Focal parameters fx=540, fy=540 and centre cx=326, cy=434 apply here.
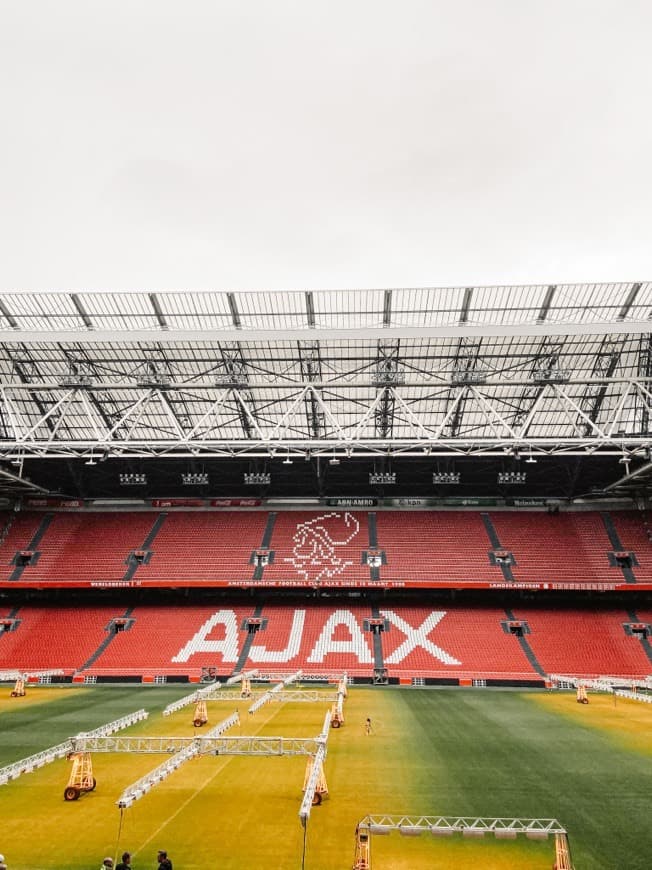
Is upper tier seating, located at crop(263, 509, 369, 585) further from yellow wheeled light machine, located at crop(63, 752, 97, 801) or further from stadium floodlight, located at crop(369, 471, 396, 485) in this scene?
yellow wheeled light machine, located at crop(63, 752, 97, 801)

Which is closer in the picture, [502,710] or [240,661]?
[502,710]

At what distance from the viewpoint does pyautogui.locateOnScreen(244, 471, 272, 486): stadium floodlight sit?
1655 inches

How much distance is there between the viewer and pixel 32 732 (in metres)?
18.0

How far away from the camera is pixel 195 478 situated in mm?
42375

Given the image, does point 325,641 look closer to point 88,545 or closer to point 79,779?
point 88,545

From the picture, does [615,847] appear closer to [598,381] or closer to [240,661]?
[598,381]

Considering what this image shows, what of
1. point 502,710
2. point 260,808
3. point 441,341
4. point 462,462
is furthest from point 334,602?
point 260,808

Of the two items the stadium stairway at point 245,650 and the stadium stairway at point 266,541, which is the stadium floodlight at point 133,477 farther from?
the stadium stairway at point 245,650

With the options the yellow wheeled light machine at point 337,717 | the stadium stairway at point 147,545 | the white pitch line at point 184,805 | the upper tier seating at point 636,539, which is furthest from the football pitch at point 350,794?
the upper tier seating at point 636,539

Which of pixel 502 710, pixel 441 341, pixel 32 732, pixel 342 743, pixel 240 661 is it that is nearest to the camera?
pixel 342 743

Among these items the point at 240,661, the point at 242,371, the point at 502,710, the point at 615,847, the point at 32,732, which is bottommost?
the point at 615,847

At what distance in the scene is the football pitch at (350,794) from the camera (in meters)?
9.12

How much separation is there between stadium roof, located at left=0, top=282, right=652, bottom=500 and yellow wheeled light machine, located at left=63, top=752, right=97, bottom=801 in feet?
46.4

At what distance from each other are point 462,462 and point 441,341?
1618 centimetres
